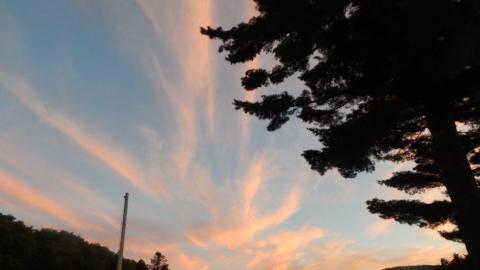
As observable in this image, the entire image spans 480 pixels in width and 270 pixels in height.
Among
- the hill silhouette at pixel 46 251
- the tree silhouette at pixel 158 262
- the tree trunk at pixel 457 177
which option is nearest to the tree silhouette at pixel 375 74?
the tree trunk at pixel 457 177

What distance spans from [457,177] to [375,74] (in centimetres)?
372

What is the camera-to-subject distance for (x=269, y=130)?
14.5 metres

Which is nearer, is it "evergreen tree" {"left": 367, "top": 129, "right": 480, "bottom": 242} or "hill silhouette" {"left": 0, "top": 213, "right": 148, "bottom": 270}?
"evergreen tree" {"left": 367, "top": 129, "right": 480, "bottom": 242}

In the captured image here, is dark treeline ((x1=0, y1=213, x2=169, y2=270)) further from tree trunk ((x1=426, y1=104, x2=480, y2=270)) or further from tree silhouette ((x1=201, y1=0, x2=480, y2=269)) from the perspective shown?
tree trunk ((x1=426, y1=104, x2=480, y2=270))

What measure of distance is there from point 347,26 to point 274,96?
3221mm

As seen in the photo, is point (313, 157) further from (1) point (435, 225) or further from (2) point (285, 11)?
(1) point (435, 225)

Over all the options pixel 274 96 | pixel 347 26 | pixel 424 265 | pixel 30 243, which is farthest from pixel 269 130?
pixel 30 243

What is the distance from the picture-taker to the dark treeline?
4781 cm

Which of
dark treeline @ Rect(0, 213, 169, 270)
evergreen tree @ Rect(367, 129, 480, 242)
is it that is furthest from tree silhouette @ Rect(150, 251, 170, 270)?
evergreen tree @ Rect(367, 129, 480, 242)

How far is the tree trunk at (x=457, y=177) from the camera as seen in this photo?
432 inches

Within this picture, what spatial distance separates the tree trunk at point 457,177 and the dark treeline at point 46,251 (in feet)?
155

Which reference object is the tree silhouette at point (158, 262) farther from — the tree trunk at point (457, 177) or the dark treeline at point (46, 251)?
the tree trunk at point (457, 177)

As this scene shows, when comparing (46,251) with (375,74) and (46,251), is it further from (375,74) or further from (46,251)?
(375,74)

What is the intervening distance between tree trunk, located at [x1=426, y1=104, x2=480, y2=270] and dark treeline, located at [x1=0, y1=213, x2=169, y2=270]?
4718 centimetres
